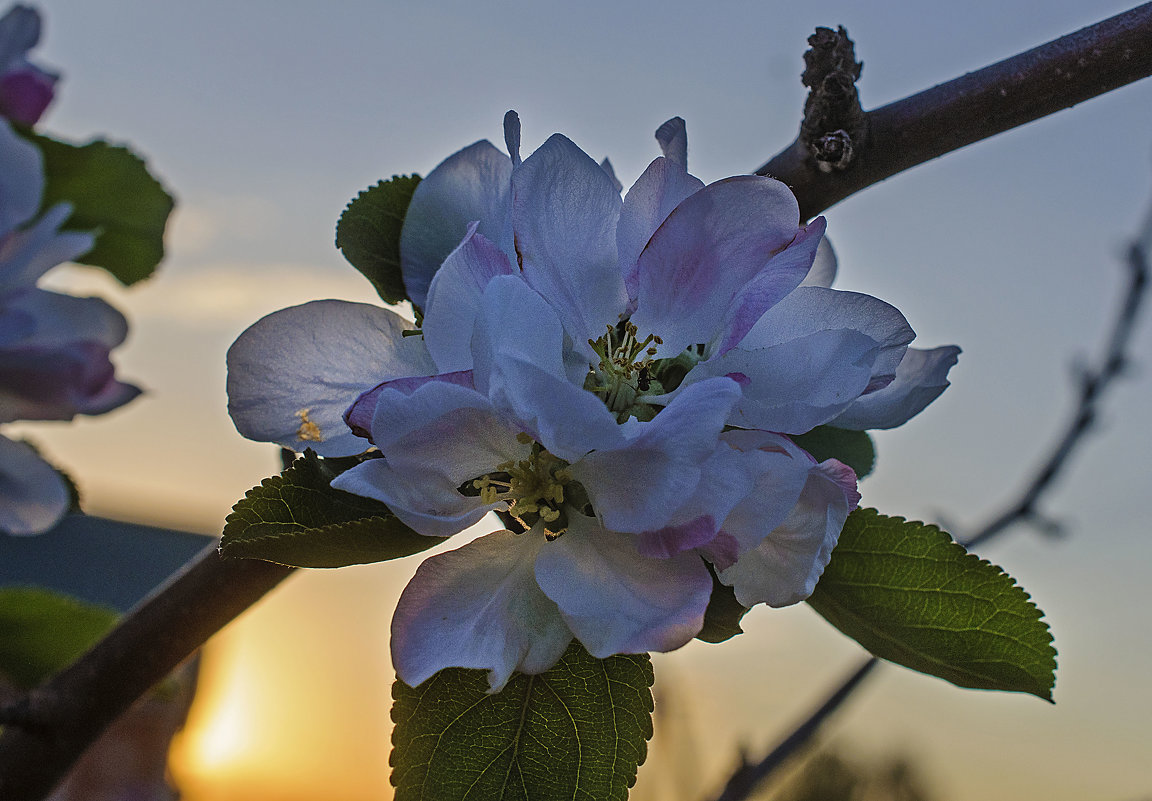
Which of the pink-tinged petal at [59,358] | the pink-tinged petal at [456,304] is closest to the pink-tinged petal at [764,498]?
the pink-tinged petal at [456,304]

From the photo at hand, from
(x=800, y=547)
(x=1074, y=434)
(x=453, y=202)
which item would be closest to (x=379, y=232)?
(x=453, y=202)

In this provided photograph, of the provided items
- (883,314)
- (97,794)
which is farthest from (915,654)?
(97,794)

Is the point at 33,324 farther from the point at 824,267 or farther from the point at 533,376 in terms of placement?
the point at 824,267

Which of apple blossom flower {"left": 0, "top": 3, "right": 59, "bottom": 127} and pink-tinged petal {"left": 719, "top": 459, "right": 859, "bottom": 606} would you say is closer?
pink-tinged petal {"left": 719, "top": 459, "right": 859, "bottom": 606}

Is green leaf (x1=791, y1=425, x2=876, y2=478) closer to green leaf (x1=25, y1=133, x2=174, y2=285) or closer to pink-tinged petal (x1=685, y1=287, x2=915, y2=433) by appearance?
pink-tinged petal (x1=685, y1=287, x2=915, y2=433)

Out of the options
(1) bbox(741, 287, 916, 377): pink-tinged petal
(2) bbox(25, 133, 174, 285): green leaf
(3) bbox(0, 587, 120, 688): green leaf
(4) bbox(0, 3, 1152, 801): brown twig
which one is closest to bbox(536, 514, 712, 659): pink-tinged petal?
(1) bbox(741, 287, 916, 377): pink-tinged petal

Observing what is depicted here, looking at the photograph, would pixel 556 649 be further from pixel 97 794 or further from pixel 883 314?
pixel 97 794
